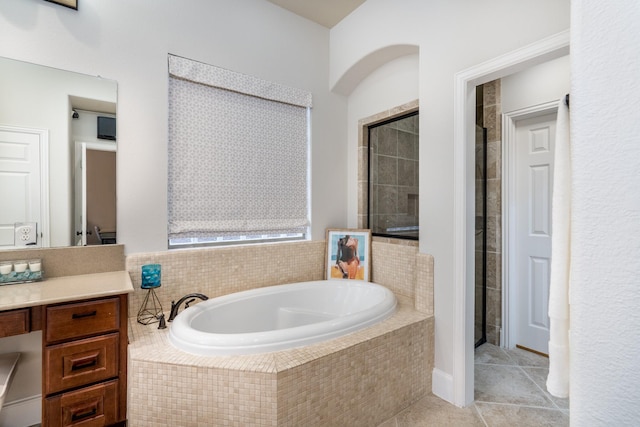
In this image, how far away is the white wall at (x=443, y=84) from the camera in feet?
5.67

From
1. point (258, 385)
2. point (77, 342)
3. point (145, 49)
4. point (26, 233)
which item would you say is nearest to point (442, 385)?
point (258, 385)

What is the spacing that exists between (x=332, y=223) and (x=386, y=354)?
4.57 ft

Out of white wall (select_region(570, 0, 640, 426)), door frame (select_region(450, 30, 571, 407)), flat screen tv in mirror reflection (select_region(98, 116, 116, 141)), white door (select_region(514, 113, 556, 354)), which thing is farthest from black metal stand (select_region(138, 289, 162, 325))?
white door (select_region(514, 113, 556, 354))

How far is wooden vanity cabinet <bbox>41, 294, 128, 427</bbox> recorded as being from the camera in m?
1.40

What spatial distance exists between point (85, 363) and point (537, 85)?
11.8 ft

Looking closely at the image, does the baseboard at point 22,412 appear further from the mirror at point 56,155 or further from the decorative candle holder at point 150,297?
the mirror at point 56,155

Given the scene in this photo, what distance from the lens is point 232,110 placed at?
2.36 metres

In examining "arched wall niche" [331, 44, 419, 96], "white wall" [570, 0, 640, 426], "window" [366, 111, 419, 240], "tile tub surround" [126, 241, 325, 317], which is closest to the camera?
"white wall" [570, 0, 640, 426]

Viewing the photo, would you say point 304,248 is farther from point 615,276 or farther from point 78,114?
point 615,276

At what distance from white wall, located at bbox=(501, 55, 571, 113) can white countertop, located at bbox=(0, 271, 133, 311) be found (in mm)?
3174

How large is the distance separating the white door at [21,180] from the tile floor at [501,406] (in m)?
2.33

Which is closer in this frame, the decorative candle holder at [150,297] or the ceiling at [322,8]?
the decorative candle holder at [150,297]

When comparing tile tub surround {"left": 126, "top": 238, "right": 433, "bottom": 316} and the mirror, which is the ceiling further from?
tile tub surround {"left": 126, "top": 238, "right": 433, "bottom": 316}

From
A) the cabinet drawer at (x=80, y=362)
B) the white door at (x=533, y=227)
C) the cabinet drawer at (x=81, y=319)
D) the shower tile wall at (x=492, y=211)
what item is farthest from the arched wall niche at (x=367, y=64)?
the cabinet drawer at (x=80, y=362)
